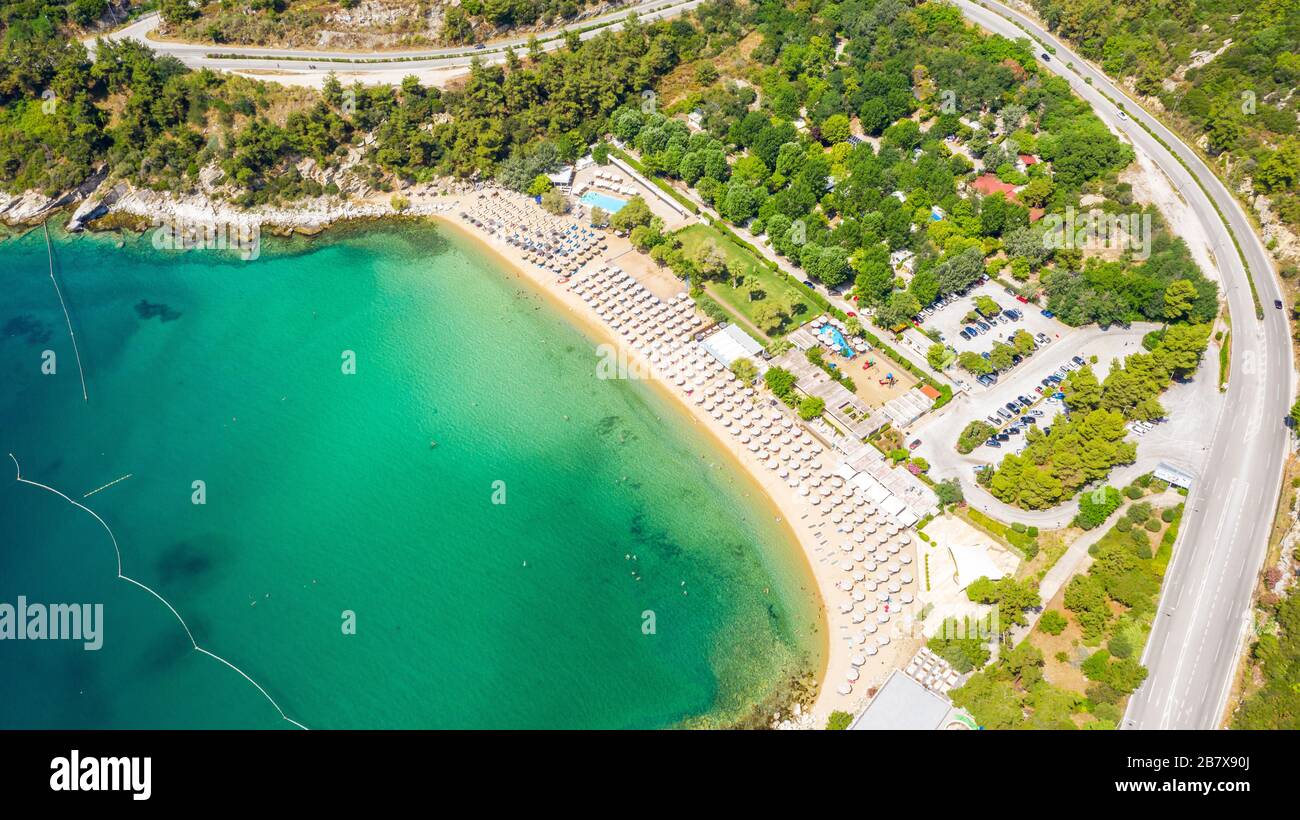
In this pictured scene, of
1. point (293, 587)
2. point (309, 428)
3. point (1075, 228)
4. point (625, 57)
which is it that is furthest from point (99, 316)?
point (1075, 228)

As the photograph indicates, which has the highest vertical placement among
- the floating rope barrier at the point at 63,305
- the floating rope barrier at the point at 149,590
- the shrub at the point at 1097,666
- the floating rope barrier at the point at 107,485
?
the shrub at the point at 1097,666

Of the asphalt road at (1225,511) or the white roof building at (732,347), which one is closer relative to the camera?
the asphalt road at (1225,511)

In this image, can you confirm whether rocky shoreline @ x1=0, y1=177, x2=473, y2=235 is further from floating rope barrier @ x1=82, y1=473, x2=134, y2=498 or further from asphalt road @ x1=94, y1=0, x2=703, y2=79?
floating rope barrier @ x1=82, y1=473, x2=134, y2=498

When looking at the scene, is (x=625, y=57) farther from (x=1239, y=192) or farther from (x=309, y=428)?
(x=1239, y=192)

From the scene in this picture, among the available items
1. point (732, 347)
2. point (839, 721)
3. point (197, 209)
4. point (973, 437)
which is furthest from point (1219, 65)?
point (197, 209)

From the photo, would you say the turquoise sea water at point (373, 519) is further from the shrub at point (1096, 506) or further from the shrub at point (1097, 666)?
the shrub at point (1096, 506)

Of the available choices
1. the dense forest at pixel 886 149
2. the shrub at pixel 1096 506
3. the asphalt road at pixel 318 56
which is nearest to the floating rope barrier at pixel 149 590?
the dense forest at pixel 886 149

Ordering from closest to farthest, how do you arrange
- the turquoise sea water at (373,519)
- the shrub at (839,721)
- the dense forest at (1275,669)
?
the dense forest at (1275,669)
the shrub at (839,721)
the turquoise sea water at (373,519)

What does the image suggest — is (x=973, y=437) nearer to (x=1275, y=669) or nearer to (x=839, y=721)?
(x=1275, y=669)
